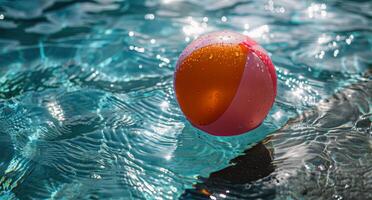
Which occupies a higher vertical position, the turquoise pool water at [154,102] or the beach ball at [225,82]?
the beach ball at [225,82]

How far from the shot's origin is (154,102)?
153 inches

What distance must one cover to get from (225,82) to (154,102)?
1.21 meters

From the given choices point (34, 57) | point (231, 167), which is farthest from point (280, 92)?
point (34, 57)

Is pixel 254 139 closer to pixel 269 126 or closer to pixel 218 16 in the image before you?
pixel 269 126

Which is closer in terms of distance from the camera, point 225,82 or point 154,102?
point 225,82

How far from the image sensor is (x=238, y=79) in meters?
2.81

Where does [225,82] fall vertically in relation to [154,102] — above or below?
above

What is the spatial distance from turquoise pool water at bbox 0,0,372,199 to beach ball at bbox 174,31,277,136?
15.7 inches

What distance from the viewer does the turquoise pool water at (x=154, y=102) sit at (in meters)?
2.99

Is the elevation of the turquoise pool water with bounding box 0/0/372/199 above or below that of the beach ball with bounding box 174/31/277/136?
below

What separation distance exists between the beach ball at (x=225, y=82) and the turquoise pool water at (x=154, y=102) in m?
0.40

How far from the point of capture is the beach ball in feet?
9.22

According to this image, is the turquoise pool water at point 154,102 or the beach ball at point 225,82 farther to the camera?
the turquoise pool water at point 154,102

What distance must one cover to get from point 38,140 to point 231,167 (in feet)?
4.69
